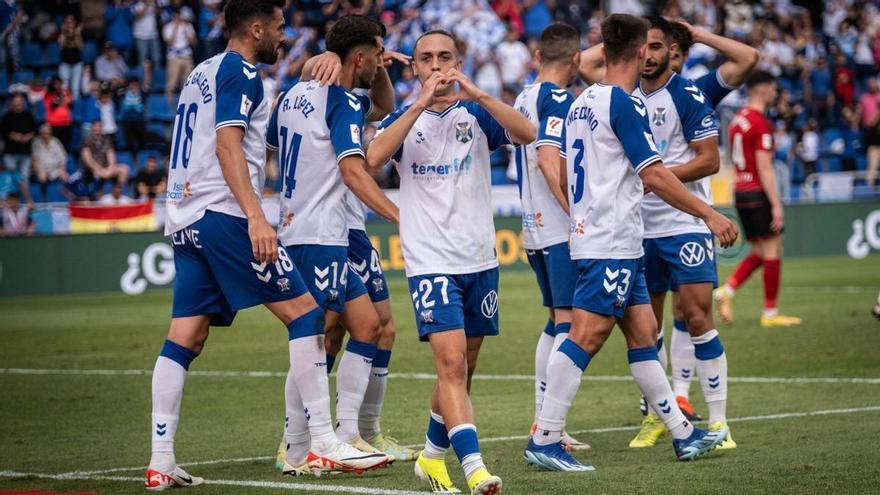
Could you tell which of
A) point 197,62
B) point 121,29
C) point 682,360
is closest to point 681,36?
point 682,360

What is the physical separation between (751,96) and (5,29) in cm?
1780

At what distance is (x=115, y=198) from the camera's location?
24406mm

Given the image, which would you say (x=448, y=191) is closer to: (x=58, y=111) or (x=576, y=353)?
(x=576, y=353)

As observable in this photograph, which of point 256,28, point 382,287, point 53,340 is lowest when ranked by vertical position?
point 53,340

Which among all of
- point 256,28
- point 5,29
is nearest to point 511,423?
point 256,28

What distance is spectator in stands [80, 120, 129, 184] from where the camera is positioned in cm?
2547

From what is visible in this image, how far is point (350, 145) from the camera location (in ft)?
24.5

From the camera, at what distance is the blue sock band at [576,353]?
749 cm

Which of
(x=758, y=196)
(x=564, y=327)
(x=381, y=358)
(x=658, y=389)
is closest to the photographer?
(x=658, y=389)

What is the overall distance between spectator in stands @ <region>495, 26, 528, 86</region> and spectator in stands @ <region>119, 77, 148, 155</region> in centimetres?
774

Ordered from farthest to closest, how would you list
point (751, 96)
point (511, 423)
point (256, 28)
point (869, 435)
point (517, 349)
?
point (751, 96) < point (517, 349) < point (511, 423) < point (869, 435) < point (256, 28)

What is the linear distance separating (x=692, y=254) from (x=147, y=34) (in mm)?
21381

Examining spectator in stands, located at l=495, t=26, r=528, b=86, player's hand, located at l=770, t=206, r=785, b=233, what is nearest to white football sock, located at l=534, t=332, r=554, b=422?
player's hand, located at l=770, t=206, r=785, b=233

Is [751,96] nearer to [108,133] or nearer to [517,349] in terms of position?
[517,349]
